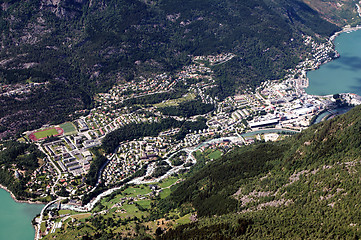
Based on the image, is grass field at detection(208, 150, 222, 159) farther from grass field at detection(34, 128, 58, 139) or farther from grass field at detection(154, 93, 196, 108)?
grass field at detection(34, 128, 58, 139)

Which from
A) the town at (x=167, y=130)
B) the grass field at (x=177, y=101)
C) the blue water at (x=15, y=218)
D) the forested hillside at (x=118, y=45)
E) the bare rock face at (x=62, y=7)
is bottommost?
the blue water at (x=15, y=218)

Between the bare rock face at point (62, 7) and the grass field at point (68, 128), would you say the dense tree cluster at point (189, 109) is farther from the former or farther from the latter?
the bare rock face at point (62, 7)

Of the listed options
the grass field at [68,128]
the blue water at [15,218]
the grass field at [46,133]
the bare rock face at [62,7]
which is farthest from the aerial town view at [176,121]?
the grass field at [68,128]

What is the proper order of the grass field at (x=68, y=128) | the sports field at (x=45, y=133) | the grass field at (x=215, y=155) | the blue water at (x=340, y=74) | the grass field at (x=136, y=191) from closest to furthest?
the grass field at (x=136, y=191)
the grass field at (x=215, y=155)
the sports field at (x=45, y=133)
the grass field at (x=68, y=128)
the blue water at (x=340, y=74)

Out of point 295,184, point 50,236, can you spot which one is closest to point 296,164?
point 295,184

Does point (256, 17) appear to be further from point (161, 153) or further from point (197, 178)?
point (197, 178)

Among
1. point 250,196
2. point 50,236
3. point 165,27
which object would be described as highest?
point 165,27

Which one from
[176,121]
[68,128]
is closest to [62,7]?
[68,128]

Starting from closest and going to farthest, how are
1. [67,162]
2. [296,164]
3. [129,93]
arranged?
[296,164] < [67,162] < [129,93]
